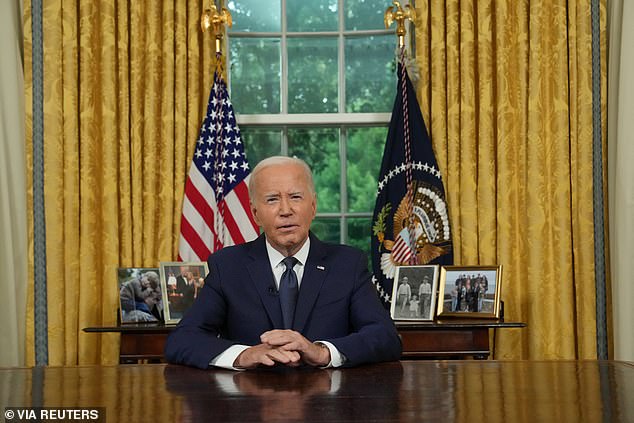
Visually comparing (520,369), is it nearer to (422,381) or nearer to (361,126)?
(422,381)

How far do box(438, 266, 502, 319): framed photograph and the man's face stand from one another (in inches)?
65.6

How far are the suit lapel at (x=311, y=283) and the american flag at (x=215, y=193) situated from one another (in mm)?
1830

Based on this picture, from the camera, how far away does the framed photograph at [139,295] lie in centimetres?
413

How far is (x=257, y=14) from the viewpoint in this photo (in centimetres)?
486

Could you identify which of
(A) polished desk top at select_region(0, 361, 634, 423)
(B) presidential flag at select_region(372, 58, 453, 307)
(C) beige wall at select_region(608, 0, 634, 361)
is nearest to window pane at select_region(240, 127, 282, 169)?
(B) presidential flag at select_region(372, 58, 453, 307)

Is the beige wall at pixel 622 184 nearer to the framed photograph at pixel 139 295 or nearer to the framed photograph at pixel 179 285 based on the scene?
the framed photograph at pixel 179 285

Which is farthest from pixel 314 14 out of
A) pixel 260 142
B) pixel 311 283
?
pixel 311 283

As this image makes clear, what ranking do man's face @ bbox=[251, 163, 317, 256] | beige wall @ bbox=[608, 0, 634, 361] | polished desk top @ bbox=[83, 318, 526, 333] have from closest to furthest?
man's face @ bbox=[251, 163, 317, 256], polished desk top @ bbox=[83, 318, 526, 333], beige wall @ bbox=[608, 0, 634, 361]

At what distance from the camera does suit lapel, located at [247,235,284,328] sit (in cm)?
248

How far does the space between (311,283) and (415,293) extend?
1672 mm

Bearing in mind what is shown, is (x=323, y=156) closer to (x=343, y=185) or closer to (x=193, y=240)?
(x=343, y=185)

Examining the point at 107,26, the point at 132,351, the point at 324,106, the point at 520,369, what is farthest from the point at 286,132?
the point at 520,369

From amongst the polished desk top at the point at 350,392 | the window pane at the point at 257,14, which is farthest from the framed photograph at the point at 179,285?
the polished desk top at the point at 350,392

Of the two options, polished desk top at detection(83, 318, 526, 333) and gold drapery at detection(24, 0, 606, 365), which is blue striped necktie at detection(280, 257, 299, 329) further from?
gold drapery at detection(24, 0, 606, 365)
